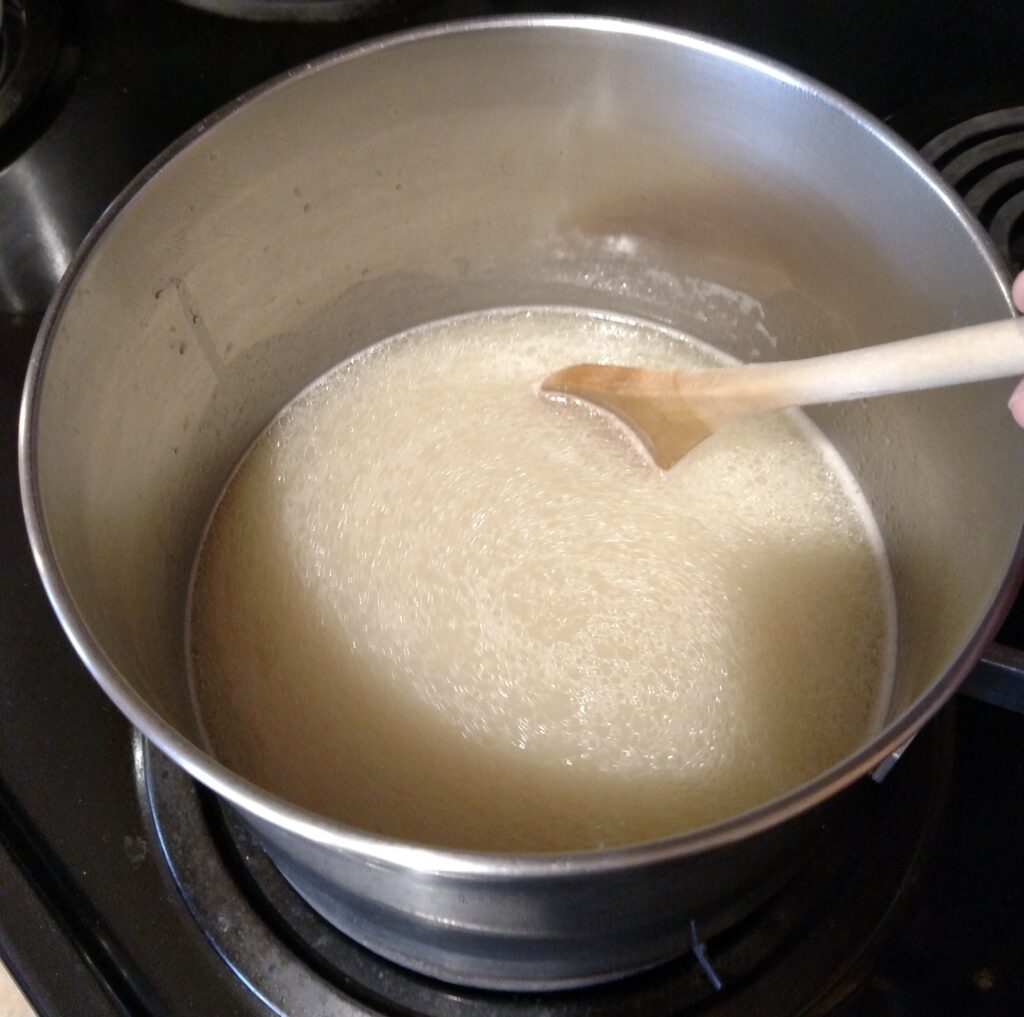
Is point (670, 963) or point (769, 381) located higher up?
point (769, 381)

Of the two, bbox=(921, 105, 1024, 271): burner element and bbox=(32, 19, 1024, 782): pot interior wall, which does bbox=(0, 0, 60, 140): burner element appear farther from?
bbox=(921, 105, 1024, 271): burner element

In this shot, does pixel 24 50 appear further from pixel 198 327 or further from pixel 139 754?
pixel 139 754

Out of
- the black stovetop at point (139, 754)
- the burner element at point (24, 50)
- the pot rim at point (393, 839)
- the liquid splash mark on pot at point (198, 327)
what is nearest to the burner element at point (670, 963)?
the black stovetop at point (139, 754)

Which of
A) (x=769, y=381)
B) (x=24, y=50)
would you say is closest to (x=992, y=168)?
(x=769, y=381)

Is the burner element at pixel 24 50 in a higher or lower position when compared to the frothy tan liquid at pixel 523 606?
higher

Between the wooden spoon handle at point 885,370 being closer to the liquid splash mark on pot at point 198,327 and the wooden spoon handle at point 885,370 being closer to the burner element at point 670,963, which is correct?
the burner element at point 670,963

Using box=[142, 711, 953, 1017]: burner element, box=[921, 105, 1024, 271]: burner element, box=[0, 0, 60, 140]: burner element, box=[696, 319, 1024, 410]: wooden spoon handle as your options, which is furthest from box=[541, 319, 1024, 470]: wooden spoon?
box=[0, 0, 60, 140]: burner element
